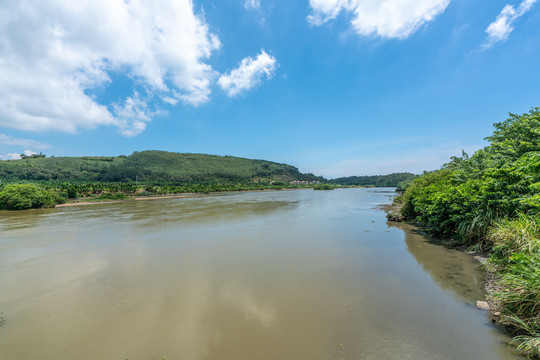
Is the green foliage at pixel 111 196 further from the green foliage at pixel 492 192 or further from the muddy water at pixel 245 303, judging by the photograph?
the green foliage at pixel 492 192

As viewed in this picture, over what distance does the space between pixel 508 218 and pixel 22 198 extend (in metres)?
48.0

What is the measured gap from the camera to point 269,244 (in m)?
12.6

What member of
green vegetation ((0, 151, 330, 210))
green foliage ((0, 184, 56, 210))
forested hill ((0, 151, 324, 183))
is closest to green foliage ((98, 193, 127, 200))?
green vegetation ((0, 151, 330, 210))

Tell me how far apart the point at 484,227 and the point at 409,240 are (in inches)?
154

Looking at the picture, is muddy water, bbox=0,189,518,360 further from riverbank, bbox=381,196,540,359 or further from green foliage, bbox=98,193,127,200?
green foliage, bbox=98,193,127,200

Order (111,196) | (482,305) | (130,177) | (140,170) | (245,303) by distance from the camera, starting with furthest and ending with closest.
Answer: (140,170) → (130,177) → (111,196) → (245,303) → (482,305)

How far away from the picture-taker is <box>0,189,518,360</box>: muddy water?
4453 mm

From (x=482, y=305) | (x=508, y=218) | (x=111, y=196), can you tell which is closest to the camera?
(x=482, y=305)

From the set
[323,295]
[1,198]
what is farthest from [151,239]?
[1,198]

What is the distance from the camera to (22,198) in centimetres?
3012

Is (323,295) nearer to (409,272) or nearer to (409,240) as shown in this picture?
(409,272)

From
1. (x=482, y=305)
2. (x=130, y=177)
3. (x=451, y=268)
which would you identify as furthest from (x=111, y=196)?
(x=130, y=177)

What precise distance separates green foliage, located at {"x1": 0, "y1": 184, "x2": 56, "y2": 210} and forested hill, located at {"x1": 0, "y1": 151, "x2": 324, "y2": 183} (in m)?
64.1

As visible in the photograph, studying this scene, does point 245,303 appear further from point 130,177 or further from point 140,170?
point 140,170
